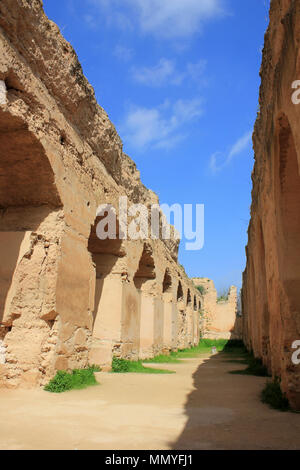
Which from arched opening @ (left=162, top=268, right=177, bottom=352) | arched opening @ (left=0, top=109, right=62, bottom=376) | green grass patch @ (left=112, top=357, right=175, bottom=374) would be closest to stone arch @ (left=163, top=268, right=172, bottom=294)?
arched opening @ (left=162, top=268, right=177, bottom=352)

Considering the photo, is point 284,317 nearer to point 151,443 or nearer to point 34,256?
point 151,443

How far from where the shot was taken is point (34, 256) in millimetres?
5820

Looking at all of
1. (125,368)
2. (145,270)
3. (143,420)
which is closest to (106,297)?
(125,368)

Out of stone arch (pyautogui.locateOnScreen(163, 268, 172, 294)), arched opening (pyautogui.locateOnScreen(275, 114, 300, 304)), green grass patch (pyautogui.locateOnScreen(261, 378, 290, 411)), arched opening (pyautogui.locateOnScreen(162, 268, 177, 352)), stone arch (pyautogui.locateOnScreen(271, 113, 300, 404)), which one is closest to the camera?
green grass patch (pyautogui.locateOnScreen(261, 378, 290, 411))

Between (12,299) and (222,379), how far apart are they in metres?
4.19

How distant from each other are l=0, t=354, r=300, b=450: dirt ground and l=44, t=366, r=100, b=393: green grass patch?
0.17 meters

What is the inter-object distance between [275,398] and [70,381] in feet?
9.23

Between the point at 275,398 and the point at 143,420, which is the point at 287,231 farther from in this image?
the point at 143,420

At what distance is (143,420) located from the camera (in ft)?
12.1

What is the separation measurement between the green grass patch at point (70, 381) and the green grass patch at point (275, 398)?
261 cm

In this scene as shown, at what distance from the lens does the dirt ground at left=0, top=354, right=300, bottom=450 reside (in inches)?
113

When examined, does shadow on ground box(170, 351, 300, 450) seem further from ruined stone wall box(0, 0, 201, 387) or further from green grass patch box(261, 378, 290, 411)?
ruined stone wall box(0, 0, 201, 387)

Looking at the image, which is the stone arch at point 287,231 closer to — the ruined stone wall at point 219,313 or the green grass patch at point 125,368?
the green grass patch at point 125,368

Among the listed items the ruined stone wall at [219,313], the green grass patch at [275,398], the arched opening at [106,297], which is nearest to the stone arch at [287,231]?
the green grass patch at [275,398]
